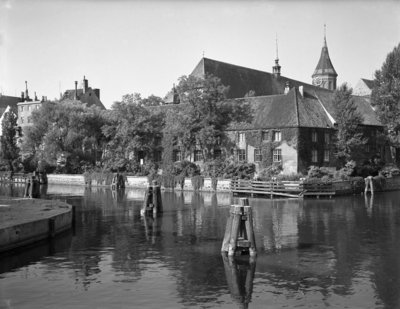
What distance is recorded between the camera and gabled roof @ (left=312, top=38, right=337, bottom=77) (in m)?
113

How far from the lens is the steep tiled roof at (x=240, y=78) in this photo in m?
77.5

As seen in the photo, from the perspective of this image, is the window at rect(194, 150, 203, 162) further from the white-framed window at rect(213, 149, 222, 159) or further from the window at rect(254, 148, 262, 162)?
the window at rect(254, 148, 262, 162)

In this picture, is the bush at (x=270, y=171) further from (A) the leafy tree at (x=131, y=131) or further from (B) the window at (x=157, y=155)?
(A) the leafy tree at (x=131, y=131)

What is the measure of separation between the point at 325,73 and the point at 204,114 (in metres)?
58.0

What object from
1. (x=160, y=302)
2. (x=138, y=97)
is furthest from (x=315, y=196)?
(x=160, y=302)

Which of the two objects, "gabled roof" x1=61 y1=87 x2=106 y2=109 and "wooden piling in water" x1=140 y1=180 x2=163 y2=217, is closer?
"wooden piling in water" x1=140 y1=180 x2=163 y2=217

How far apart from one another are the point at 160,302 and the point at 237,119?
5063 centimetres

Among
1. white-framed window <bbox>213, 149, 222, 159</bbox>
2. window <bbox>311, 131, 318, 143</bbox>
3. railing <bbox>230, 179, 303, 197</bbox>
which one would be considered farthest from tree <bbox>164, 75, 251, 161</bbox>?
railing <bbox>230, 179, 303, 197</bbox>

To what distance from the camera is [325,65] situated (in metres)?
114

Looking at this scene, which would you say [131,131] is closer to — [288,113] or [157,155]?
[157,155]

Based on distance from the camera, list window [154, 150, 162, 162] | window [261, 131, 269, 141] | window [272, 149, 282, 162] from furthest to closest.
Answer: window [154, 150, 162, 162] → window [261, 131, 269, 141] → window [272, 149, 282, 162]

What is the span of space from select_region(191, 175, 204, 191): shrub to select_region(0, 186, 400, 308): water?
24066 mm

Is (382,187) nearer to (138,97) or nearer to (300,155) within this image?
(300,155)

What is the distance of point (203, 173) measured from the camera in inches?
2500
